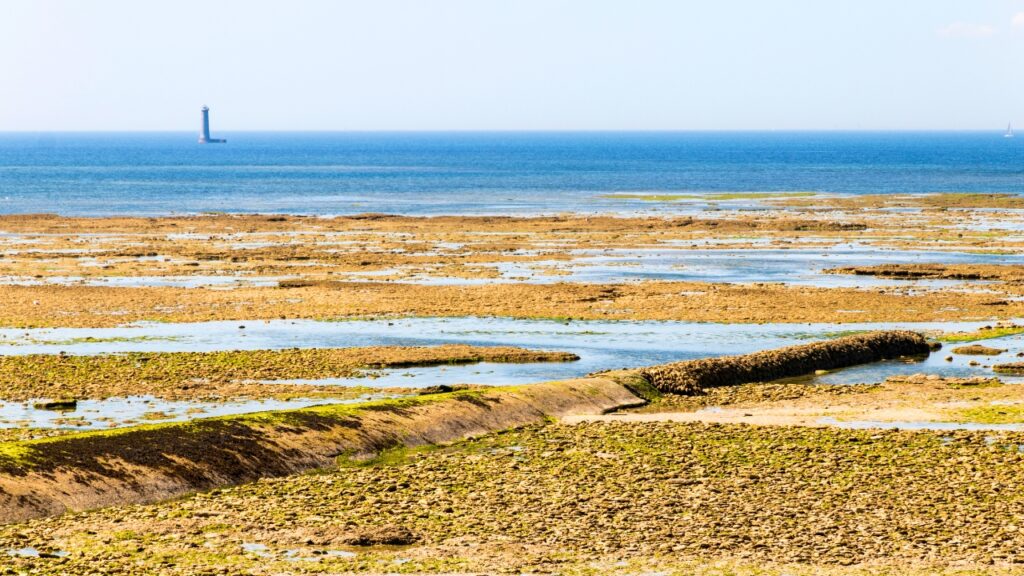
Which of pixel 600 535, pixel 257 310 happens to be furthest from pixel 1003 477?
pixel 257 310

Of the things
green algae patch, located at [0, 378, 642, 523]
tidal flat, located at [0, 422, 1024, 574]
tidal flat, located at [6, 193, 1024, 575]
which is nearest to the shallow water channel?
tidal flat, located at [6, 193, 1024, 575]

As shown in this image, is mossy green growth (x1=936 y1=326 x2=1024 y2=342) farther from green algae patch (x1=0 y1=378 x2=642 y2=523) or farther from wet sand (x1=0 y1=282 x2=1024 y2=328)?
green algae patch (x1=0 y1=378 x2=642 y2=523)

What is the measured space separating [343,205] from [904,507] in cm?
10378

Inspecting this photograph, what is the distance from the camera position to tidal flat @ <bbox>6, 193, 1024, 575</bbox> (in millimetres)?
22719

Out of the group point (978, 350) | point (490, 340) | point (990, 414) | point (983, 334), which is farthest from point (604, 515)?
point (983, 334)

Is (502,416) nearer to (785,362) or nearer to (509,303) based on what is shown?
(785,362)

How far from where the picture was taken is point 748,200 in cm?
13038

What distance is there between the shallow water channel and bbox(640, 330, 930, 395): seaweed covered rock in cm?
73

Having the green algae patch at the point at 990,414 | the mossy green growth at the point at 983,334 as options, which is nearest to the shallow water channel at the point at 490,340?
the mossy green growth at the point at 983,334

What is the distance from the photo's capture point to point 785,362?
1652 inches

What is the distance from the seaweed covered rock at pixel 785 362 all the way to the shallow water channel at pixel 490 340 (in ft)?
2.39

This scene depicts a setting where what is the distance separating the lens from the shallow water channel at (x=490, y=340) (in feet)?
134

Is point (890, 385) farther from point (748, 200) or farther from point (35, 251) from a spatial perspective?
point (748, 200)

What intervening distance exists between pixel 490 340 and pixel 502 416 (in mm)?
13535
